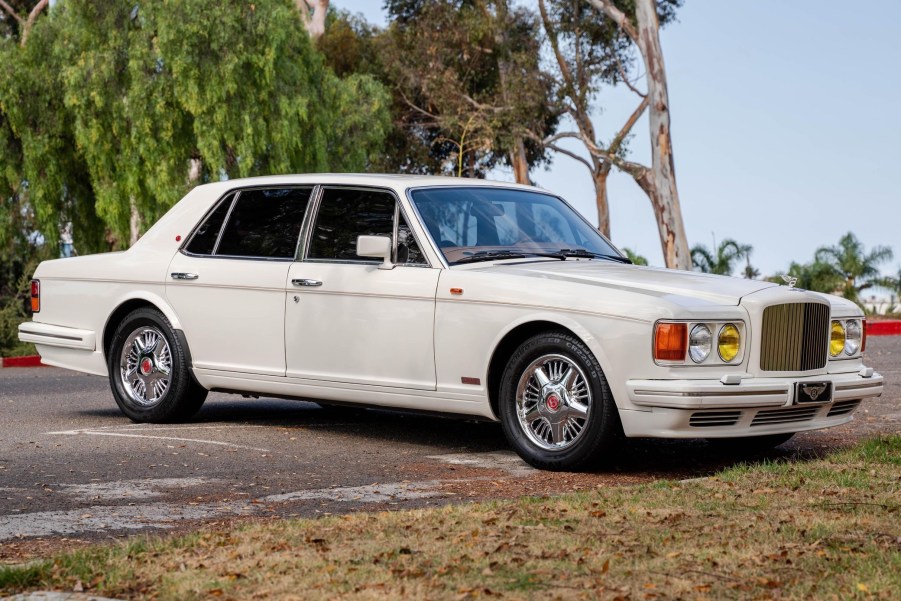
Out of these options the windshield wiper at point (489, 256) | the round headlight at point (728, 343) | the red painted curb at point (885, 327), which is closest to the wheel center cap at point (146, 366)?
the windshield wiper at point (489, 256)

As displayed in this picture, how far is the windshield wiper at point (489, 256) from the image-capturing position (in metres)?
8.72

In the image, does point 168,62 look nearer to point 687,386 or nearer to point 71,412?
point 71,412

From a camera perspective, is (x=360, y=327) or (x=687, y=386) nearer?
(x=687, y=386)

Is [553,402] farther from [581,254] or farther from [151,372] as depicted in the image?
[151,372]

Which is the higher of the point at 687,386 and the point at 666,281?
the point at 666,281

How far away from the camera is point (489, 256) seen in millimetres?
8805

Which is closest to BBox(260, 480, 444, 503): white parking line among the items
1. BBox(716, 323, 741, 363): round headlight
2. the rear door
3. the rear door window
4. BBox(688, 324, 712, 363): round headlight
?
BBox(688, 324, 712, 363): round headlight

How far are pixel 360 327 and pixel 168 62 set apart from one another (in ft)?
79.2

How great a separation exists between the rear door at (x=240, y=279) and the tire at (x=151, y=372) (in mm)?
203

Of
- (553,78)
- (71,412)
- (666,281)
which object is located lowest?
(71,412)

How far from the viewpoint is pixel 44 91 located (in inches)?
1273

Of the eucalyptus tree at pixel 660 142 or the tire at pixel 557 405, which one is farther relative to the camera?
the eucalyptus tree at pixel 660 142

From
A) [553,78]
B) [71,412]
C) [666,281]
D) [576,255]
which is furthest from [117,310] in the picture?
[553,78]

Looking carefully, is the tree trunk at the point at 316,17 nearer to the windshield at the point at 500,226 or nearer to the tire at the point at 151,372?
the tire at the point at 151,372
